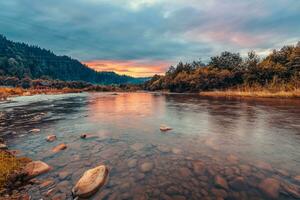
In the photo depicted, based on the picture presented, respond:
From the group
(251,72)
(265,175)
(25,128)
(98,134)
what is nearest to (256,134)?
(265,175)

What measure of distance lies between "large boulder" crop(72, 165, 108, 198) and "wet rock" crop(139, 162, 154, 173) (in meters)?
1.33

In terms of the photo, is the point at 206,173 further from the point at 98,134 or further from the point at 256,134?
the point at 98,134

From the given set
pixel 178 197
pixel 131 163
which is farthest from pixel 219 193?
pixel 131 163

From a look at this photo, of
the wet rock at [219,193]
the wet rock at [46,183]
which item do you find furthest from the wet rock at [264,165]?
the wet rock at [46,183]

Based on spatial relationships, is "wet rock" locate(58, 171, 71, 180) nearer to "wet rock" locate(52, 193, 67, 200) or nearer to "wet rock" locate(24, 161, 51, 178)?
"wet rock" locate(24, 161, 51, 178)

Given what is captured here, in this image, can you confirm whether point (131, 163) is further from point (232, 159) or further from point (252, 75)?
point (252, 75)

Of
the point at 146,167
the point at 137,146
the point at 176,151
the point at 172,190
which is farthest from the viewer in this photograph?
the point at 137,146

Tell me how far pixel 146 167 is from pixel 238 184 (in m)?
3.09

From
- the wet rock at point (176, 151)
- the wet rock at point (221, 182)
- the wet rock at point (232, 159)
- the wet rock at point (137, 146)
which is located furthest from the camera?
the wet rock at point (137, 146)

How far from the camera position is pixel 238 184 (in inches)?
234

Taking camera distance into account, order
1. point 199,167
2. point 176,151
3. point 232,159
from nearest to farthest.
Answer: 1. point 199,167
2. point 232,159
3. point 176,151

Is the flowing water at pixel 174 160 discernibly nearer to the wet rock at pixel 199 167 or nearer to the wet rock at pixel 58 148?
the wet rock at pixel 199 167

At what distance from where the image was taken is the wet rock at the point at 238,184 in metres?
5.71

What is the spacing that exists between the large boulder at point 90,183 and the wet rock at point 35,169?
1.78 metres
